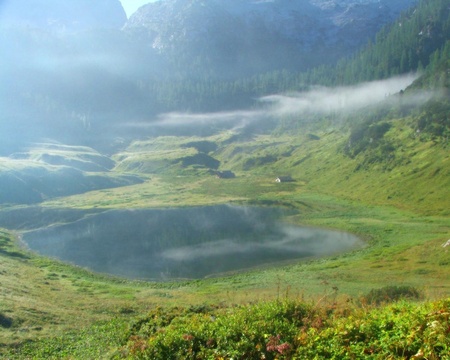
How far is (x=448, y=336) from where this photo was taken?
1090 cm

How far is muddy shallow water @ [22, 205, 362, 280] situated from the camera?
2874 inches

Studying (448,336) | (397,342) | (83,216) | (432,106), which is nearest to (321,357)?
(397,342)

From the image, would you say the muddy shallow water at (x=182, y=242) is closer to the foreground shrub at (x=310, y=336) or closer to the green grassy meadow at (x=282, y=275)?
the green grassy meadow at (x=282, y=275)

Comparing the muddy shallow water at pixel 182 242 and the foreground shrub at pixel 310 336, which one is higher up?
the muddy shallow water at pixel 182 242

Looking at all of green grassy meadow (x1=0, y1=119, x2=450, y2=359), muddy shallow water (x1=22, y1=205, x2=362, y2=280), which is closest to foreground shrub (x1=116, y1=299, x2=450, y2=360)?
green grassy meadow (x1=0, y1=119, x2=450, y2=359)

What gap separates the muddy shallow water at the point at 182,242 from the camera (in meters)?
73.0

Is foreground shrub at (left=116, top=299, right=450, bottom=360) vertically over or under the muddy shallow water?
under

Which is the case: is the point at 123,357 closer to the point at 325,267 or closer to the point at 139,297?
the point at 139,297

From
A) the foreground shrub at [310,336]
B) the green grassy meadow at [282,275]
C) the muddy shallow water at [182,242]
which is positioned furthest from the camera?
the muddy shallow water at [182,242]

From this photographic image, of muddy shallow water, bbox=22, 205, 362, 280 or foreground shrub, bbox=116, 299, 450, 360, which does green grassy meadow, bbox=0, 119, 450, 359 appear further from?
muddy shallow water, bbox=22, 205, 362, 280

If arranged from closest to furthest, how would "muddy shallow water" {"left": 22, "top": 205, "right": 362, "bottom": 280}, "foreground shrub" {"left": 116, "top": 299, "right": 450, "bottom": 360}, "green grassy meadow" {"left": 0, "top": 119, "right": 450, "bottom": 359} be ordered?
Result: "foreground shrub" {"left": 116, "top": 299, "right": 450, "bottom": 360}
"green grassy meadow" {"left": 0, "top": 119, "right": 450, "bottom": 359}
"muddy shallow water" {"left": 22, "top": 205, "right": 362, "bottom": 280}

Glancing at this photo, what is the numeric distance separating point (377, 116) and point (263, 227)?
12474 cm

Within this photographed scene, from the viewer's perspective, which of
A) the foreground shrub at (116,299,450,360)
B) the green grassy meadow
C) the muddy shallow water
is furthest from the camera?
the muddy shallow water

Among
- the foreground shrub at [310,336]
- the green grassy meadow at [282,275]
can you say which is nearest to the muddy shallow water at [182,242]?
the green grassy meadow at [282,275]
